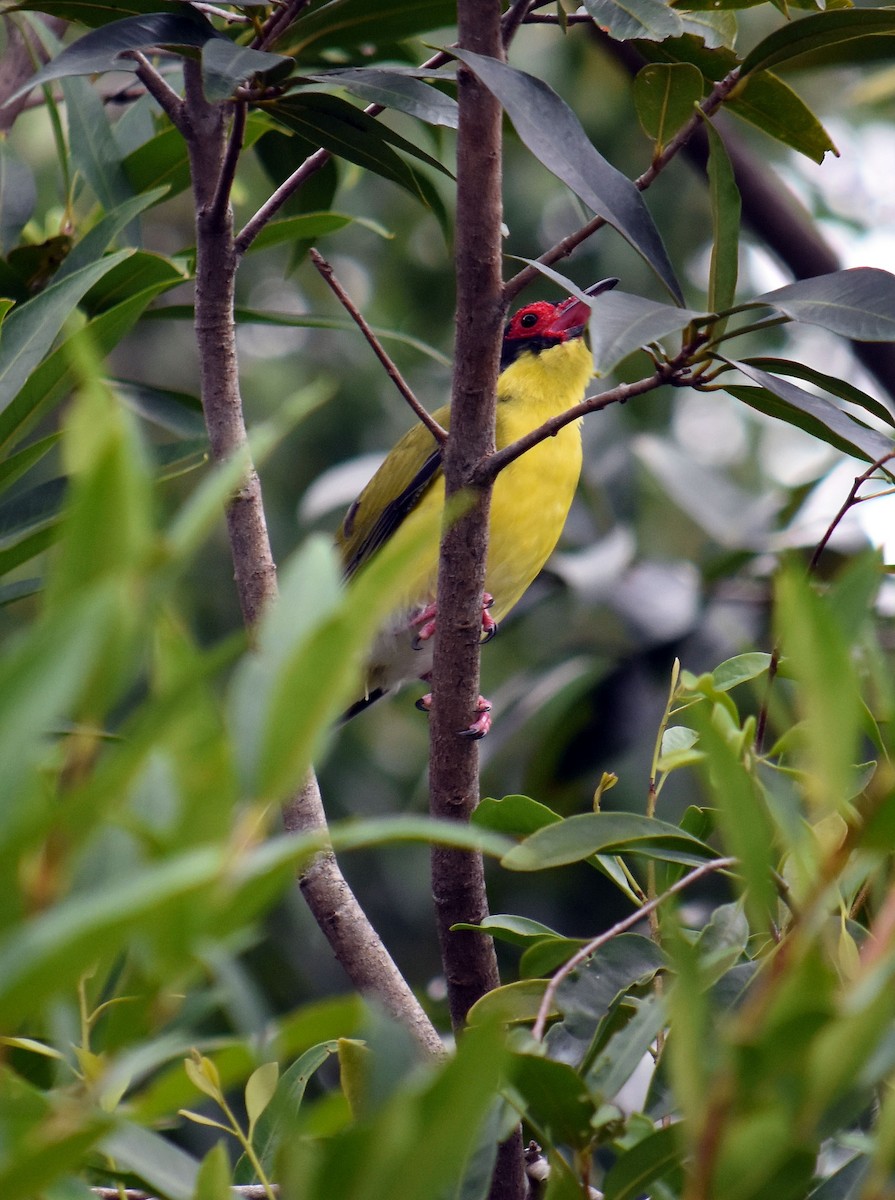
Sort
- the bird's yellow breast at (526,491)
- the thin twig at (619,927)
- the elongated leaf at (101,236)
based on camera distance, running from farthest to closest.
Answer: the bird's yellow breast at (526,491), the elongated leaf at (101,236), the thin twig at (619,927)

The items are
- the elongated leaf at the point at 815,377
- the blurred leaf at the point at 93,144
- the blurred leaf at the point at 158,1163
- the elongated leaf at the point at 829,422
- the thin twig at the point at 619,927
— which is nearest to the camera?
the blurred leaf at the point at 158,1163

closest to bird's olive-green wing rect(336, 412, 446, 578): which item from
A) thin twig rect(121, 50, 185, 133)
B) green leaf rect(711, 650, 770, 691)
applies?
thin twig rect(121, 50, 185, 133)

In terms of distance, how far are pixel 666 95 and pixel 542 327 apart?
2394 mm

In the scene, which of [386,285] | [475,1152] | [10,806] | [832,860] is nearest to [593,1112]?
[475,1152]

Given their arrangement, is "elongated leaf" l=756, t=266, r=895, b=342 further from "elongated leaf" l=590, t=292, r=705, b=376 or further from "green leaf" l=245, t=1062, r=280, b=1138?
"green leaf" l=245, t=1062, r=280, b=1138

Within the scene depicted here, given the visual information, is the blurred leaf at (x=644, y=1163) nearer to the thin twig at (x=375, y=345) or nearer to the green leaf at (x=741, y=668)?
the green leaf at (x=741, y=668)

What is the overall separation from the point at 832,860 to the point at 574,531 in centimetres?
374

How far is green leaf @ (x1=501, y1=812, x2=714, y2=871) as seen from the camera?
1.02m

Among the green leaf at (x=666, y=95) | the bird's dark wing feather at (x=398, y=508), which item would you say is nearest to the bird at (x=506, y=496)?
the bird's dark wing feather at (x=398, y=508)

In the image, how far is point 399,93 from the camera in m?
1.61

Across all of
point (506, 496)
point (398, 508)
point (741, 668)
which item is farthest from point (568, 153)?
point (398, 508)

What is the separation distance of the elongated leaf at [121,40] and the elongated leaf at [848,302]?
751mm

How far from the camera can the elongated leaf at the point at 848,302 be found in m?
1.27

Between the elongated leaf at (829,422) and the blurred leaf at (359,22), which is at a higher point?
the blurred leaf at (359,22)
